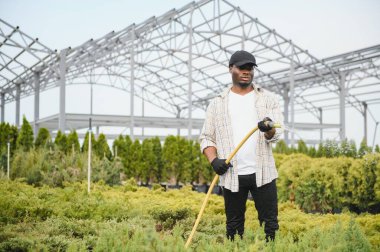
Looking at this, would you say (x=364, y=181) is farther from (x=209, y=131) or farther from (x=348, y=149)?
(x=209, y=131)

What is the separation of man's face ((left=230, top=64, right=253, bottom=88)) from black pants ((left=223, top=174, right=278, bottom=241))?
2.30 ft

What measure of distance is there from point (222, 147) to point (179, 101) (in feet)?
87.8

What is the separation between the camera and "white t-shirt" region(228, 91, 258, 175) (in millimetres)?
3236

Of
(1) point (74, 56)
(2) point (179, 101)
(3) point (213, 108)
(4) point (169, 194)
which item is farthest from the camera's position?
(2) point (179, 101)

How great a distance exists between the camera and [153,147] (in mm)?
12969

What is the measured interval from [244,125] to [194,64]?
68.5 feet

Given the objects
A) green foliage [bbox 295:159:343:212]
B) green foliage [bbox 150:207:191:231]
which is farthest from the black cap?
green foliage [bbox 295:159:343:212]

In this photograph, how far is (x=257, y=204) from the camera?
328 cm

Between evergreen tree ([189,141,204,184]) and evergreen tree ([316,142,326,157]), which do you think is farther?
evergreen tree ([189,141,204,184])

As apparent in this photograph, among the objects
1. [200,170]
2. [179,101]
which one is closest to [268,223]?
[200,170]

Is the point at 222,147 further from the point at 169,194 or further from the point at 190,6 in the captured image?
the point at 190,6

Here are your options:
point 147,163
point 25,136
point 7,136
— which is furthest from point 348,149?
point 7,136

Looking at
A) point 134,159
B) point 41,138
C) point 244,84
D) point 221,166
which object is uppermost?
point 244,84

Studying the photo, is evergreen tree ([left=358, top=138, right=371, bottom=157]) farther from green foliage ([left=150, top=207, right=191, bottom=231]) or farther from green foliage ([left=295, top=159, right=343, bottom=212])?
green foliage ([left=150, top=207, right=191, bottom=231])
